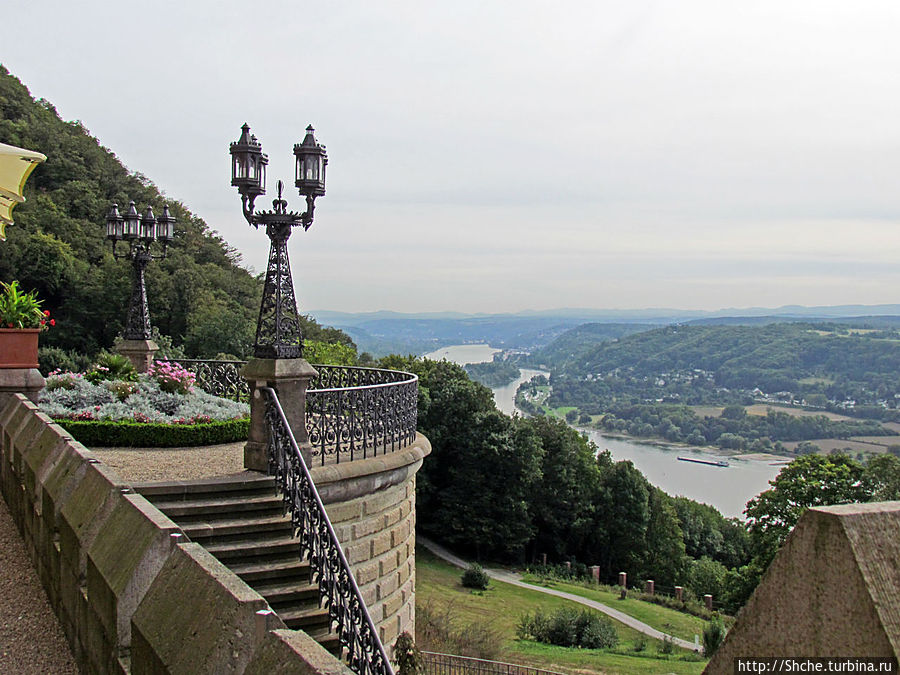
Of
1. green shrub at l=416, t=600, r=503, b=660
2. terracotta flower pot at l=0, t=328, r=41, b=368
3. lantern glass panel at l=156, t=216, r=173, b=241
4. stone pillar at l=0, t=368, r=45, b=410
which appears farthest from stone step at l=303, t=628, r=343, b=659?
green shrub at l=416, t=600, r=503, b=660

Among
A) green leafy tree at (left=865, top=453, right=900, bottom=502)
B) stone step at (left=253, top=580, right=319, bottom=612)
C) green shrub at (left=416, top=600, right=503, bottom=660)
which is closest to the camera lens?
stone step at (left=253, top=580, right=319, bottom=612)

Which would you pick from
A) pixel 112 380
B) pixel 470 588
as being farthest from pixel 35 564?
pixel 470 588

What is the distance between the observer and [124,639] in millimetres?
3498

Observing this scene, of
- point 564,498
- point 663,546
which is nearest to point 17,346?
Answer: point 564,498

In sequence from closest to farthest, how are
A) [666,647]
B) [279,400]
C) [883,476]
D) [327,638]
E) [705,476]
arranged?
[327,638], [279,400], [666,647], [883,476], [705,476]

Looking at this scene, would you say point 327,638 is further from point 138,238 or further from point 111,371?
point 138,238

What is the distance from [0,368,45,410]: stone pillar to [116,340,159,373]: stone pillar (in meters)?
5.41

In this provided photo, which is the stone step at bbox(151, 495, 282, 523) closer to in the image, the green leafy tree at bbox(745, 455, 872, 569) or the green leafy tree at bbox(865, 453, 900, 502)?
the green leafy tree at bbox(745, 455, 872, 569)

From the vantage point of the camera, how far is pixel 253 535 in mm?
7629

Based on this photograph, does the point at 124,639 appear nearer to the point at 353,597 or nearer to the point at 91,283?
the point at 353,597

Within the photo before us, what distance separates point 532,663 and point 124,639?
2023cm

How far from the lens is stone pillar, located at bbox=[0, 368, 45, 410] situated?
1030cm

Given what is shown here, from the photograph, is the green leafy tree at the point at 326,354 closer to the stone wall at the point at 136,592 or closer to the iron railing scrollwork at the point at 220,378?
the iron railing scrollwork at the point at 220,378

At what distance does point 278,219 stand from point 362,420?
286 cm
